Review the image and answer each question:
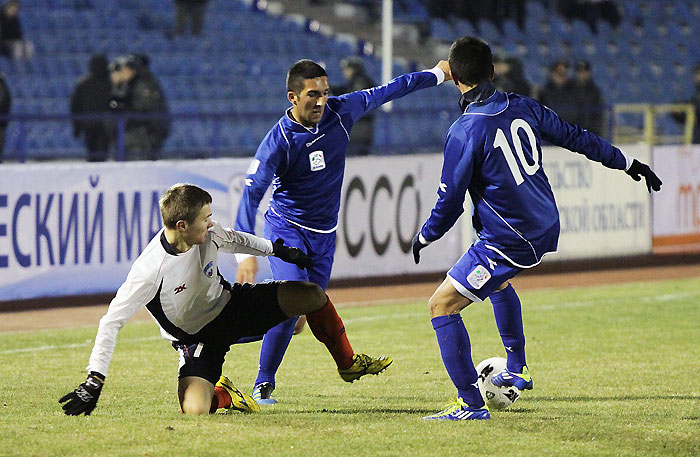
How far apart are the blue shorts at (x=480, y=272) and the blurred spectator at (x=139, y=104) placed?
741 cm

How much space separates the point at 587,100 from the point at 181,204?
1236 centimetres

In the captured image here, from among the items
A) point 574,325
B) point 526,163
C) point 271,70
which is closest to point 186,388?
point 526,163

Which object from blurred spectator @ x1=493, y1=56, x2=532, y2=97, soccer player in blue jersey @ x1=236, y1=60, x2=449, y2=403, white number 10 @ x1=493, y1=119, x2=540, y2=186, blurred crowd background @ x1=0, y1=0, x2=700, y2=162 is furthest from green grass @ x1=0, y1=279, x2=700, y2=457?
blurred spectator @ x1=493, y1=56, x2=532, y2=97

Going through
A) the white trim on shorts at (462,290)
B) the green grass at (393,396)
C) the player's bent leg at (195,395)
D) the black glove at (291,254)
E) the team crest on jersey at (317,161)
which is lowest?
the green grass at (393,396)

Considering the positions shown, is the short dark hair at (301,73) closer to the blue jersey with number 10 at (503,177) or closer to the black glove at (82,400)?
the blue jersey with number 10 at (503,177)

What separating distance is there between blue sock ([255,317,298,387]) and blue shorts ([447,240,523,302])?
4.06 ft

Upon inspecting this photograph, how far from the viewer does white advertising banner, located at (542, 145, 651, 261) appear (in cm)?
1528

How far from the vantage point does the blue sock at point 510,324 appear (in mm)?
7047

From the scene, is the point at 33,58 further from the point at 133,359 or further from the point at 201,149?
the point at 133,359

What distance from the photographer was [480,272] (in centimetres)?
623

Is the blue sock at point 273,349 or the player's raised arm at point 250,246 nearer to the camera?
the player's raised arm at point 250,246

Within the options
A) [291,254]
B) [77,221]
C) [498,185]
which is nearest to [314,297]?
[291,254]

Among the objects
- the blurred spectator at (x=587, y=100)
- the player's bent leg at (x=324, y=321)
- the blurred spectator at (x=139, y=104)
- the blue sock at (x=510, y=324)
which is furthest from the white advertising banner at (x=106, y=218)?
the blue sock at (x=510, y=324)

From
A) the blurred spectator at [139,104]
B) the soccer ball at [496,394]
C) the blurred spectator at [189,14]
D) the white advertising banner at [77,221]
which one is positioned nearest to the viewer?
the soccer ball at [496,394]
